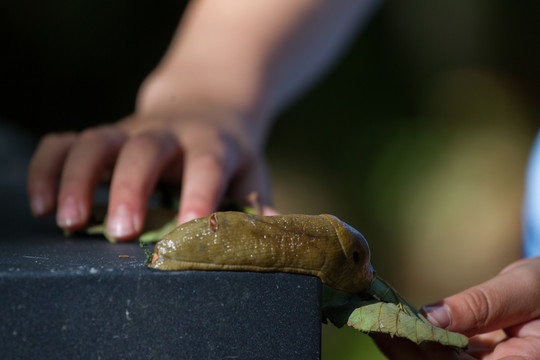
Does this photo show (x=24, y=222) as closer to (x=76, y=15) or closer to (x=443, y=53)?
(x=76, y=15)

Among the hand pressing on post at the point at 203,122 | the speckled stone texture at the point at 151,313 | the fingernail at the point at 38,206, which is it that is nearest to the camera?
the speckled stone texture at the point at 151,313

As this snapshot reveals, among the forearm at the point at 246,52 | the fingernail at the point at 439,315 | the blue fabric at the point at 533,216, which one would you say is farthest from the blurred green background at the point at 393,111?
the fingernail at the point at 439,315

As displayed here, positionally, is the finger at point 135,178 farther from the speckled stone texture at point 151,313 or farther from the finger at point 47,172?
the speckled stone texture at point 151,313

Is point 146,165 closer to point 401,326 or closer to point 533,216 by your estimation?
point 401,326

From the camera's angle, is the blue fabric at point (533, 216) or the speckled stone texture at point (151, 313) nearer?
the speckled stone texture at point (151, 313)

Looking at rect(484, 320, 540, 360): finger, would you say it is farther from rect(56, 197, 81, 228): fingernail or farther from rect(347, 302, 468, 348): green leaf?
rect(56, 197, 81, 228): fingernail

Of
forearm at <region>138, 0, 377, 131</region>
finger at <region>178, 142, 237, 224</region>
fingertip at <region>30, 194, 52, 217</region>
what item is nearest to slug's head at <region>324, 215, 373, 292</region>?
finger at <region>178, 142, 237, 224</region>

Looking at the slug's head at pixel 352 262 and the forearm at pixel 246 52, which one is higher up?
the forearm at pixel 246 52
